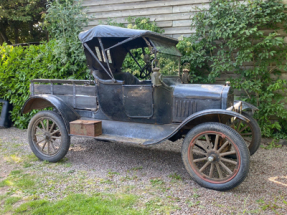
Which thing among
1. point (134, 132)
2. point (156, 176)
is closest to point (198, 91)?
point (134, 132)

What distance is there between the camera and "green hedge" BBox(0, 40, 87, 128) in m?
6.31

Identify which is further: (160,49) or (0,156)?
(0,156)

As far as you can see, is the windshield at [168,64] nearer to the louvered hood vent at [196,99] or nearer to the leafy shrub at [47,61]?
the louvered hood vent at [196,99]

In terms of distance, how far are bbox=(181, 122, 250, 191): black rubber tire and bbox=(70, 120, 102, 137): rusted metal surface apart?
1438 mm

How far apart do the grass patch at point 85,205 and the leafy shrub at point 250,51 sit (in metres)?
3.83

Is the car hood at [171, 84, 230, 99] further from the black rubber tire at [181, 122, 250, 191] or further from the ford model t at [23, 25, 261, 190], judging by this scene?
the black rubber tire at [181, 122, 250, 191]

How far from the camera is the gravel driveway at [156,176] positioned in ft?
9.04

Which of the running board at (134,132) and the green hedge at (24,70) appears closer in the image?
the running board at (134,132)

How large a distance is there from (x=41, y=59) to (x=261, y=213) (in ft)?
20.5

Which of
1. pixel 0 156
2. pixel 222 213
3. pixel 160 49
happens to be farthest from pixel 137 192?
pixel 0 156

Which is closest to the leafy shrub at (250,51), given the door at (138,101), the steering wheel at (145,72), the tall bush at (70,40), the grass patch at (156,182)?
the steering wheel at (145,72)

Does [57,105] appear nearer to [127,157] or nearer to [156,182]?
[127,157]

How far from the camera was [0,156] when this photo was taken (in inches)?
177

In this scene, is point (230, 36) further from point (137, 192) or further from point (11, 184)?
point (11, 184)
